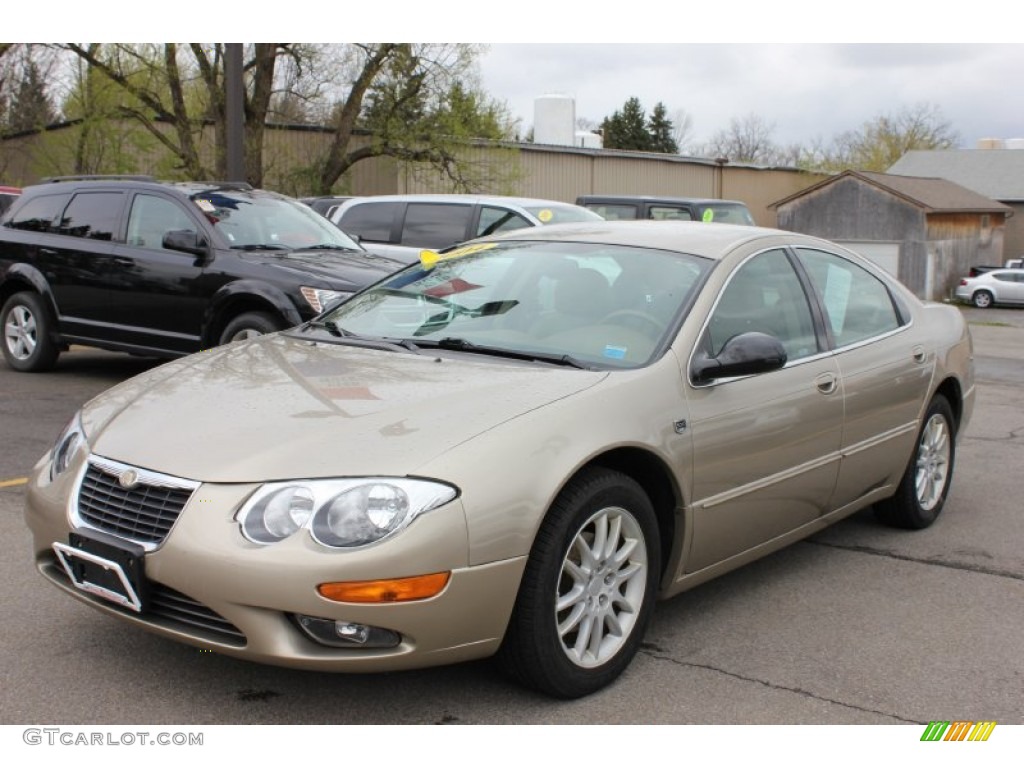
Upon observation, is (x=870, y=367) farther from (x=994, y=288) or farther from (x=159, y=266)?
(x=994, y=288)

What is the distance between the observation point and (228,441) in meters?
3.50

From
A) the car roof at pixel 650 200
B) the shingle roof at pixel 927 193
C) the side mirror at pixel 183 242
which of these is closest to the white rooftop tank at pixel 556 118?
the shingle roof at pixel 927 193

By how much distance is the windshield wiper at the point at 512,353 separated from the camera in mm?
4145

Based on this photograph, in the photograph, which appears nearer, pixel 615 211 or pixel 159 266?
pixel 159 266

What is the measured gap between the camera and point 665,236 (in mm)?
4914

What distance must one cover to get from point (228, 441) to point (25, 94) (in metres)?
38.7

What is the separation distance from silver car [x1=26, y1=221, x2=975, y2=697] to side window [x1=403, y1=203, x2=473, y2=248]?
778 cm

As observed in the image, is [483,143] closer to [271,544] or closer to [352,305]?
[352,305]

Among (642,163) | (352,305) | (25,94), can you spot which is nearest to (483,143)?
(642,163)

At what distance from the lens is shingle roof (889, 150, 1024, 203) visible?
50.1m

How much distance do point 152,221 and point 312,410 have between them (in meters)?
6.57

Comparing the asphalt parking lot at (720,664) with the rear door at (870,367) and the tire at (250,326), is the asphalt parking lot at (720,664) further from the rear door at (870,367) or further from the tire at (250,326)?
the tire at (250,326)

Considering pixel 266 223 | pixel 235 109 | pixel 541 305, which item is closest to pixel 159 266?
pixel 266 223

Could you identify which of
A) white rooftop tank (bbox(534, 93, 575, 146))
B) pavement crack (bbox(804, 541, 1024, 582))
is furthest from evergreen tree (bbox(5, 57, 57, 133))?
pavement crack (bbox(804, 541, 1024, 582))
